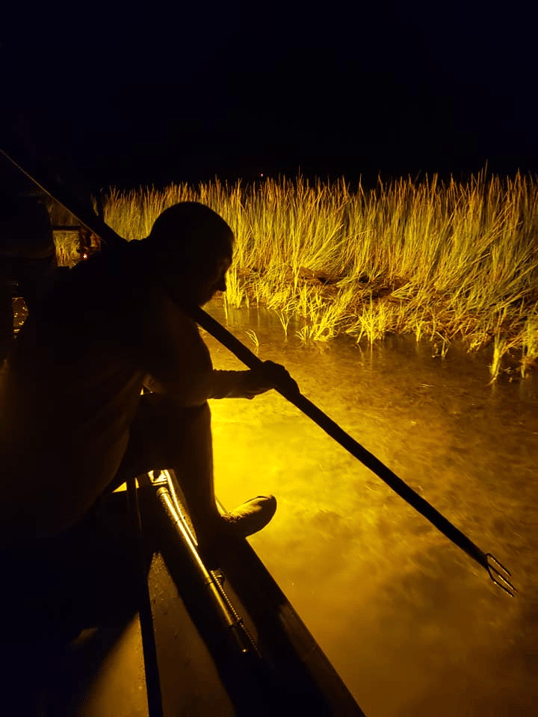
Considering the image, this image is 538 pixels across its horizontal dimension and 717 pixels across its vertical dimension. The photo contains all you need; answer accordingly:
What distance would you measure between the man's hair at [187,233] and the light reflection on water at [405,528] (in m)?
1.24

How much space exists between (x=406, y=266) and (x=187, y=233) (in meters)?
4.38

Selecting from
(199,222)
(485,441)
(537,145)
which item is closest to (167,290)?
(199,222)

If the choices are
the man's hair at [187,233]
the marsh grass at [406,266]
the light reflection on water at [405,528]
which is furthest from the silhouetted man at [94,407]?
the marsh grass at [406,266]

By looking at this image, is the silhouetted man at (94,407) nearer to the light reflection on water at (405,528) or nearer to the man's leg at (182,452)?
the man's leg at (182,452)

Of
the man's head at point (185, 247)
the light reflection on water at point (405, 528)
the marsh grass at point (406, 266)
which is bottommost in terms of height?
the light reflection on water at point (405, 528)

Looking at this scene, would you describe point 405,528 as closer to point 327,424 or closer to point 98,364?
point 327,424

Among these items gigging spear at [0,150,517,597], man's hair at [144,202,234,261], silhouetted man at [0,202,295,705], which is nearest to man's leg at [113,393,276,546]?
silhouetted man at [0,202,295,705]

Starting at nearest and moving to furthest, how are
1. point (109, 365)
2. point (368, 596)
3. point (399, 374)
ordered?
point (109, 365)
point (368, 596)
point (399, 374)

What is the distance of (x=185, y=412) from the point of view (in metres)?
1.36

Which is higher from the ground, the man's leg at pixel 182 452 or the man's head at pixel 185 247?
the man's head at pixel 185 247

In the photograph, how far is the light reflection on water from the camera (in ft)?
4.57

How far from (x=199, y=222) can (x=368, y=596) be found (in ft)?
4.64

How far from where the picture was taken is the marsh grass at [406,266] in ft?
13.5

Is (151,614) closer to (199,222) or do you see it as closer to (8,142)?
(199,222)
